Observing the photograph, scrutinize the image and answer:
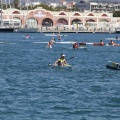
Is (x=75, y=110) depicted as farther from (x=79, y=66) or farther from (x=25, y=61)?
(x=25, y=61)

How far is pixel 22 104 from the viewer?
36875 mm

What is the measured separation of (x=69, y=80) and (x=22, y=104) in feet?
40.3

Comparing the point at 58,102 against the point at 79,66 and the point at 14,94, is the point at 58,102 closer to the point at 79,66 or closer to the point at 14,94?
the point at 14,94

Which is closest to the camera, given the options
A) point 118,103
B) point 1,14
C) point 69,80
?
point 118,103

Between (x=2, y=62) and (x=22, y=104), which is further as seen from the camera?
(x=2, y=62)

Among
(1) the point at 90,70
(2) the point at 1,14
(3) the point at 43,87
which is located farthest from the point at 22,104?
(2) the point at 1,14

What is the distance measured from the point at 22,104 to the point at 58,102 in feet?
7.05

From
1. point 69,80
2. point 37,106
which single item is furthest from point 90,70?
point 37,106

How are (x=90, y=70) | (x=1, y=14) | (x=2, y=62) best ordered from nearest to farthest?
1. (x=90, y=70)
2. (x=2, y=62)
3. (x=1, y=14)

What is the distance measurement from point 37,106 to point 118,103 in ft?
16.0

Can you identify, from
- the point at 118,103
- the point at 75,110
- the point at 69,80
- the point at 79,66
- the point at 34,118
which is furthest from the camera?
the point at 79,66

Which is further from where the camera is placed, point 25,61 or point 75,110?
point 25,61

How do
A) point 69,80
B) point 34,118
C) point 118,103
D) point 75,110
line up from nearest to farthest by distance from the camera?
point 34,118 < point 75,110 < point 118,103 < point 69,80

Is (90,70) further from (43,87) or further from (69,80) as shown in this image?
(43,87)
